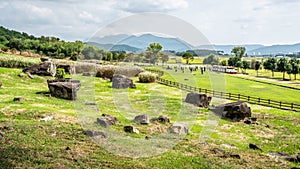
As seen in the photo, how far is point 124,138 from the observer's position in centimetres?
1858

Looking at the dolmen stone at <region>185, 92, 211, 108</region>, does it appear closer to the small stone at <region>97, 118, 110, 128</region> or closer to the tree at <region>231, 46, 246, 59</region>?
the small stone at <region>97, 118, 110, 128</region>

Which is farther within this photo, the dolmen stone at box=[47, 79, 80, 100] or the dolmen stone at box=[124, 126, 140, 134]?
the dolmen stone at box=[47, 79, 80, 100]

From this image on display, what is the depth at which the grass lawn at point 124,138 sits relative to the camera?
1420cm

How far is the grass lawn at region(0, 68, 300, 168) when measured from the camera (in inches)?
559

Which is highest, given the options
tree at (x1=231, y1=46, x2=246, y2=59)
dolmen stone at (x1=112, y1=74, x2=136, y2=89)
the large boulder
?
tree at (x1=231, y1=46, x2=246, y2=59)

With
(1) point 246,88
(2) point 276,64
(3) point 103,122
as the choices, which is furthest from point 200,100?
(2) point 276,64

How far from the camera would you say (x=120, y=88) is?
45.2 m

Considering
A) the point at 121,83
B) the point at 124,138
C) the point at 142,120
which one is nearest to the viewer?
the point at 124,138

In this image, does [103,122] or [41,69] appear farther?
[41,69]

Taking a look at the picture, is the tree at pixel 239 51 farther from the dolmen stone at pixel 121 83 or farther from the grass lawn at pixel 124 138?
the grass lawn at pixel 124 138

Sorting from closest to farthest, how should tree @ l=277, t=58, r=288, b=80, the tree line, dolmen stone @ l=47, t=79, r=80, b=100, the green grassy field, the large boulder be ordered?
dolmen stone @ l=47, t=79, r=80, b=100 < the large boulder < the green grassy field < the tree line < tree @ l=277, t=58, r=288, b=80

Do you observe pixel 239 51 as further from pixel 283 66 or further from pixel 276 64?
pixel 283 66

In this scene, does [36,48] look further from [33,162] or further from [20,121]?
[33,162]

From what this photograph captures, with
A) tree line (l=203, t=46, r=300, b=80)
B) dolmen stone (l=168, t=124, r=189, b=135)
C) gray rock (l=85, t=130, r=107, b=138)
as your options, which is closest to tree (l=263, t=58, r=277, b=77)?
tree line (l=203, t=46, r=300, b=80)
